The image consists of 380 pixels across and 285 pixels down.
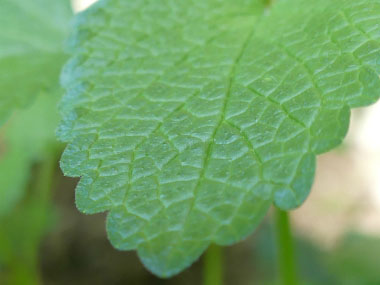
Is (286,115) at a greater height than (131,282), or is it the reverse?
(286,115)

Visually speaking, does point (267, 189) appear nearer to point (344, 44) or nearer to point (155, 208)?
point (155, 208)

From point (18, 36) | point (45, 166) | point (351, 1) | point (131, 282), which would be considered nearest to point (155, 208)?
point (351, 1)

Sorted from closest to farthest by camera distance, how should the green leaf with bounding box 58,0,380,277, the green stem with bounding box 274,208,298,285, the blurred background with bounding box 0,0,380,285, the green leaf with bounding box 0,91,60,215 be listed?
the green leaf with bounding box 58,0,380,277 < the green stem with bounding box 274,208,298,285 < the green leaf with bounding box 0,91,60,215 < the blurred background with bounding box 0,0,380,285

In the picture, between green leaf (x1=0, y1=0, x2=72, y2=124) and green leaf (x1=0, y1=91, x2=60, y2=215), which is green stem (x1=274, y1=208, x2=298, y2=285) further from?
green leaf (x1=0, y1=91, x2=60, y2=215)

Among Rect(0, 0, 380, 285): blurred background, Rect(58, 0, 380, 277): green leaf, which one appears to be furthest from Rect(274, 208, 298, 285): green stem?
Rect(0, 0, 380, 285): blurred background

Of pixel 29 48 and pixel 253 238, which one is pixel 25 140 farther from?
pixel 253 238

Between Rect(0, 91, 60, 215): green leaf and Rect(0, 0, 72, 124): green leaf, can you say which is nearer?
Rect(0, 0, 72, 124): green leaf

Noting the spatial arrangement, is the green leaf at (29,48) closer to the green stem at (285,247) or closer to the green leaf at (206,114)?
the green leaf at (206,114)
